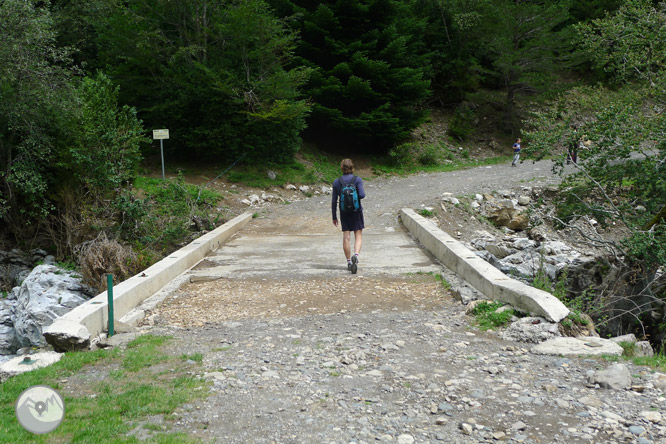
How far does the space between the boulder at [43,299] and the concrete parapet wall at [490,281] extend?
6.37m

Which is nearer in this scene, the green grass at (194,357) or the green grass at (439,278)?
the green grass at (194,357)

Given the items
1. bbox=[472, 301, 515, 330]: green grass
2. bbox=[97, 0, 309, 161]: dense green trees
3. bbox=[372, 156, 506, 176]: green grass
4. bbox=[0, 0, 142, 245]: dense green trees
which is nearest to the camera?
bbox=[472, 301, 515, 330]: green grass

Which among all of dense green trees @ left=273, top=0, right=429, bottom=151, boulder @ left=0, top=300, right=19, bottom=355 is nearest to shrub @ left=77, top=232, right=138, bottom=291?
boulder @ left=0, top=300, right=19, bottom=355

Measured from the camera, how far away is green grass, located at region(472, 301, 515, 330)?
5.45m

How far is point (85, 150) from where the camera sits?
529 inches

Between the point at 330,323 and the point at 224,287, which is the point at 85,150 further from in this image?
the point at 330,323

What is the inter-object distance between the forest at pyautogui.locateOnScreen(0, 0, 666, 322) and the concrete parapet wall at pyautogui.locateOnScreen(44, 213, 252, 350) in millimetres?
2227

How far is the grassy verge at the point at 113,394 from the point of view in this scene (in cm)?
321

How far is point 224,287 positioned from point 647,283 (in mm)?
7065

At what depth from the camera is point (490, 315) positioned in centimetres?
562

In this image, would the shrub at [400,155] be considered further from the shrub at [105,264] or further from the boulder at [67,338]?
the boulder at [67,338]

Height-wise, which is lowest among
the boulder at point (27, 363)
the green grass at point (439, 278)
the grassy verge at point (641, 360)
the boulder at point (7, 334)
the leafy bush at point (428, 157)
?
the boulder at point (7, 334)

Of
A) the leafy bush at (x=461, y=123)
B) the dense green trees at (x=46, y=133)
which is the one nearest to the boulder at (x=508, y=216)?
the dense green trees at (x=46, y=133)

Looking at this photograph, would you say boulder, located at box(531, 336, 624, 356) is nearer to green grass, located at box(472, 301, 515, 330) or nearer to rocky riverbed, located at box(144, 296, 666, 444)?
rocky riverbed, located at box(144, 296, 666, 444)
